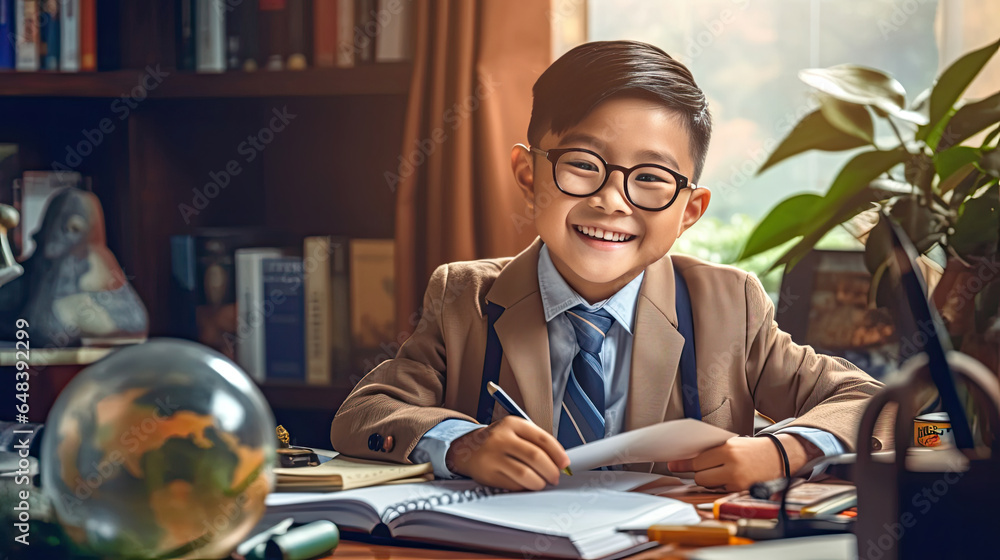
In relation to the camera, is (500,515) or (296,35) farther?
(296,35)

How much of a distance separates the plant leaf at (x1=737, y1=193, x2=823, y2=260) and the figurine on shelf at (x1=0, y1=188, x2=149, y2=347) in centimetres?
121

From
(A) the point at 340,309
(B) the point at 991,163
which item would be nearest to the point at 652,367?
(B) the point at 991,163


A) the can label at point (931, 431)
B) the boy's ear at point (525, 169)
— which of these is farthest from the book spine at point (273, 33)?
the can label at point (931, 431)

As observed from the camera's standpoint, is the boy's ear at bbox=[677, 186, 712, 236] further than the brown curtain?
No

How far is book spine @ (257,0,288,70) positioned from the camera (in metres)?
1.79

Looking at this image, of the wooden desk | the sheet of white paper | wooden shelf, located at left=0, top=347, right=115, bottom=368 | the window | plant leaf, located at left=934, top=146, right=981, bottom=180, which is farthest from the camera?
the window

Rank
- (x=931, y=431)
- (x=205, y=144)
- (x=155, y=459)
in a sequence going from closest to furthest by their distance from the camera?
(x=155, y=459) < (x=931, y=431) < (x=205, y=144)

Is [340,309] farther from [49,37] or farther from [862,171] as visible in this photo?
[862,171]

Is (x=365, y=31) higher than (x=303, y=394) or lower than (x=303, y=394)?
higher

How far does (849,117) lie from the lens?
1089mm

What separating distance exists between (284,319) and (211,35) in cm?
58

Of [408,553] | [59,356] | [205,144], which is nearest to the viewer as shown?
[408,553]

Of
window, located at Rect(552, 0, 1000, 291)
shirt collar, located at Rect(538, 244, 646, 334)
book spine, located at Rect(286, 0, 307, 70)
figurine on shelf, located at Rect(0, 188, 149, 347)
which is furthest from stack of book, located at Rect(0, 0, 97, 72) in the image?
shirt collar, located at Rect(538, 244, 646, 334)

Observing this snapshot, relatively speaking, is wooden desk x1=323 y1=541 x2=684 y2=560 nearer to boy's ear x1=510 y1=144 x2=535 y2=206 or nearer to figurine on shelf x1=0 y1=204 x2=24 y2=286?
boy's ear x1=510 y1=144 x2=535 y2=206
